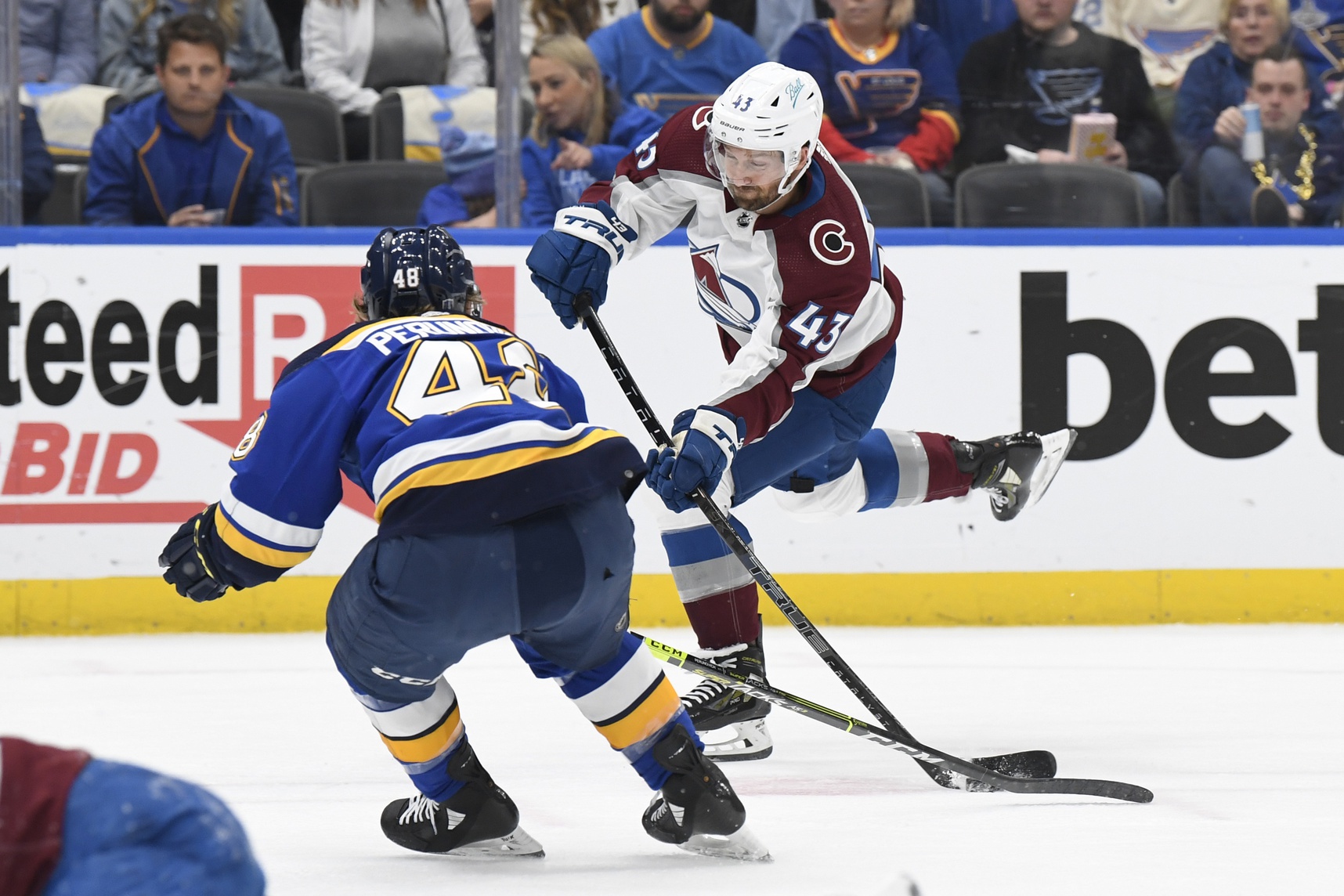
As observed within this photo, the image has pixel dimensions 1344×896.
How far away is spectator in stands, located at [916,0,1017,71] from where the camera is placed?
4465 millimetres

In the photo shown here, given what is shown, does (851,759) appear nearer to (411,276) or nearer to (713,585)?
(713,585)

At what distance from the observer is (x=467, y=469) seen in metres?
1.97

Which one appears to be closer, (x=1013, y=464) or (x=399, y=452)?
(x=399, y=452)

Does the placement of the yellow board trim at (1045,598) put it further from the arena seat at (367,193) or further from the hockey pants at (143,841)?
the hockey pants at (143,841)

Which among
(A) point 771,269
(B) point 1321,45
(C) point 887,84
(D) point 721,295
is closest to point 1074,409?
(C) point 887,84

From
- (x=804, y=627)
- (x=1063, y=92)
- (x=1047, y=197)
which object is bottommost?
(x=804, y=627)

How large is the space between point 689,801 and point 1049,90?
291 cm

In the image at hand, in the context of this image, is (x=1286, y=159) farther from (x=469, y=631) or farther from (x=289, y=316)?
(x=469, y=631)

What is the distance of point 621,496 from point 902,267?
89.2 inches

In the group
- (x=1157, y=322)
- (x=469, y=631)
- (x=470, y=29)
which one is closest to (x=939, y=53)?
(x=1157, y=322)

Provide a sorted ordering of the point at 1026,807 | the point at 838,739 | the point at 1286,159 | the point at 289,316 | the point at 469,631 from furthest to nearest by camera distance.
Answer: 1. the point at 1286,159
2. the point at 289,316
3. the point at 838,739
4. the point at 1026,807
5. the point at 469,631

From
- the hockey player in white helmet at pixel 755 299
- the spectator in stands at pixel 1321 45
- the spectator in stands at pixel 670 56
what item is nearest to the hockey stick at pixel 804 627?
the hockey player in white helmet at pixel 755 299

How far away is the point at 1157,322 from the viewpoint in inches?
167

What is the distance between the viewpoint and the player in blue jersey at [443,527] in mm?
1973
